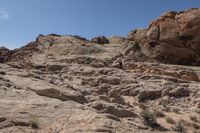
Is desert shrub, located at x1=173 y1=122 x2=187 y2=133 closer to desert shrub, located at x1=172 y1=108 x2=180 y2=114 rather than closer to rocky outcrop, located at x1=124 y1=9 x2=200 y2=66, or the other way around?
desert shrub, located at x1=172 y1=108 x2=180 y2=114

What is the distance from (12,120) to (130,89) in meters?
9.89

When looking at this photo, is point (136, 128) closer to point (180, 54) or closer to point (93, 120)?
point (93, 120)

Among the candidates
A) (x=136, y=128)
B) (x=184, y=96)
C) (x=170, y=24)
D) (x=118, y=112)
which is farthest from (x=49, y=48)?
(x=136, y=128)

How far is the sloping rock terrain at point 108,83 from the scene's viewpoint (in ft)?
40.5

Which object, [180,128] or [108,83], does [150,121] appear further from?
[108,83]

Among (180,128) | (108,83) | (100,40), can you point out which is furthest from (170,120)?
(100,40)

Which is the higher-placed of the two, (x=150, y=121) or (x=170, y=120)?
(x=150, y=121)

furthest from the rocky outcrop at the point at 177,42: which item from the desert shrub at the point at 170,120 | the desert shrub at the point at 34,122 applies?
the desert shrub at the point at 34,122

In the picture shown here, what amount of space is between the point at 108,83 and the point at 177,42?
8.07 metres

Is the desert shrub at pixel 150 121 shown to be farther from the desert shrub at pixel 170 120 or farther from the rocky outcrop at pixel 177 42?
the rocky outcrop at pixel 177 42

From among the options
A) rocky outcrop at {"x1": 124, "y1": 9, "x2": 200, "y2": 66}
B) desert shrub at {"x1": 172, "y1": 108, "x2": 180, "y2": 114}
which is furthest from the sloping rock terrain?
desert shrub at {"x1": 172, "y1": 108, "x2": 180, "y2": 114}

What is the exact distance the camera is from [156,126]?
14211mm

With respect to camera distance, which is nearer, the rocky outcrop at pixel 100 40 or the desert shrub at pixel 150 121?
the desert shrub at pixel 150 121

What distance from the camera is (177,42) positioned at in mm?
26797
